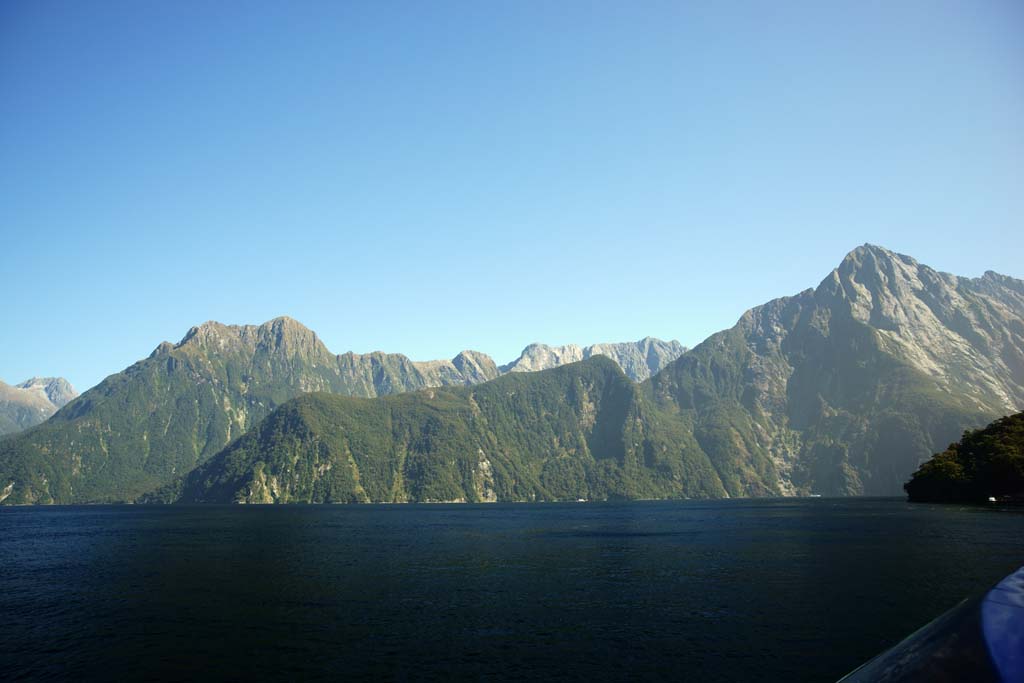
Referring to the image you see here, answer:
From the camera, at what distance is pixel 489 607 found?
7200cm

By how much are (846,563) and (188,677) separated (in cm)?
9222

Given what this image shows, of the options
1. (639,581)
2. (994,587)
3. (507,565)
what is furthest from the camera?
(507,565)

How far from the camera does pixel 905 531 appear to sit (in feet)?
483

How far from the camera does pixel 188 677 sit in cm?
4731

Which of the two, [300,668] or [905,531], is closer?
[300,668]

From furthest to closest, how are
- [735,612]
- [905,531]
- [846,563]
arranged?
[905,531]
[846,563]
[735,612]

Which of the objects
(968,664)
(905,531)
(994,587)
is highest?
(994,587)

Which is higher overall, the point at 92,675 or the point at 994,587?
the point at 994,587

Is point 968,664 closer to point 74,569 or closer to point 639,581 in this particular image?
point 639,581

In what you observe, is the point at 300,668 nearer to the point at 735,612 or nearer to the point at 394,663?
the point at 394,663

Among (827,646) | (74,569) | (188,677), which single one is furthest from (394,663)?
(74,569)

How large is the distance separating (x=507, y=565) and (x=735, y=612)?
4924cm

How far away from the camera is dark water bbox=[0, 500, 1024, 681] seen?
164ft

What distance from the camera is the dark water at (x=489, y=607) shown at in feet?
164
